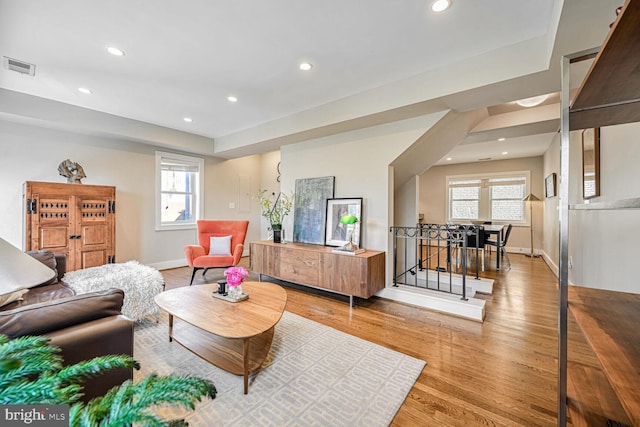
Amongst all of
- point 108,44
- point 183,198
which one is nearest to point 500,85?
point 108,44

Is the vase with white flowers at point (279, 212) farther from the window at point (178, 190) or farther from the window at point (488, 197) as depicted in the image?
the window at point (488, 197)

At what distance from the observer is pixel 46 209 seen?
3.44 m

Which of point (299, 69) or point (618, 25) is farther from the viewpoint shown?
point (299, 69)

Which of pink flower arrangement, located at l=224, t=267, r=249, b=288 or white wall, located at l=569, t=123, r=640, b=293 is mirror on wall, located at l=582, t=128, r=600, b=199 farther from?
pink flower arrangement, located at l=224, t=267, r=249, b=288

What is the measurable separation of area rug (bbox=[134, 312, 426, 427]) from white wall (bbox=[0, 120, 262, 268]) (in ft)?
9.47

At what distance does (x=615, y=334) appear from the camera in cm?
90

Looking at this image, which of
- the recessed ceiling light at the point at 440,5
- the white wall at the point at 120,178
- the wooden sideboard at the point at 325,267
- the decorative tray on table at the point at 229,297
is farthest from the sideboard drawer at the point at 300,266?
the white wall at the point at 120,178

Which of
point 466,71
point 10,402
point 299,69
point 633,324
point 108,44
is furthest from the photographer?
point 299,69

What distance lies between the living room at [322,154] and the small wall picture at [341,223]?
5.4 inches

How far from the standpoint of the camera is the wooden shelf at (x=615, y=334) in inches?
26.9

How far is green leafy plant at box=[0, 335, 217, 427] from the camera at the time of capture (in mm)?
463

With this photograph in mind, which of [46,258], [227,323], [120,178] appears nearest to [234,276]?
[227,323]

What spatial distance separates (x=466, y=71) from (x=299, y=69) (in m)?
1.65

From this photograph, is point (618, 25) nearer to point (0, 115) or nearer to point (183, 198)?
point (0, 115)
